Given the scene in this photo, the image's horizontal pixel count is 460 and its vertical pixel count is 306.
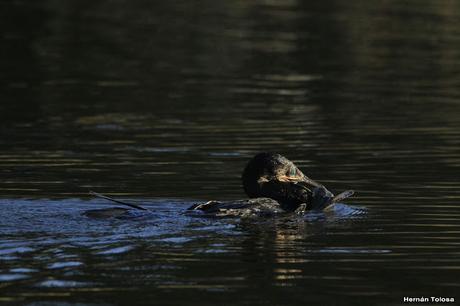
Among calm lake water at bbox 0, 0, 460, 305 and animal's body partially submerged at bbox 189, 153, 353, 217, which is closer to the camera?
calm lake water at bbox 0, 0, 460, 305

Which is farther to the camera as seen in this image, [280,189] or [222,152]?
[222,152]

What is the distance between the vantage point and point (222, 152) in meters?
15.7

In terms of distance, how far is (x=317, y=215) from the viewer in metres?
11.9

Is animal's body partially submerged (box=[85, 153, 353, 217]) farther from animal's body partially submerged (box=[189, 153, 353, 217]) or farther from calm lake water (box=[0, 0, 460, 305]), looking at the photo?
calm lake water (box=[0, 0, 460, 305])

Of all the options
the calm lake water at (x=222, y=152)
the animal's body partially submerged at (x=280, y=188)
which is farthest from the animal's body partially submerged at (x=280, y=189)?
the calm lake water at (x=222, y=152)

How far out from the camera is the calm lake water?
9359 mm

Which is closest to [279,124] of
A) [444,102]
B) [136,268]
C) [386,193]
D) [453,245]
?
[444,102]

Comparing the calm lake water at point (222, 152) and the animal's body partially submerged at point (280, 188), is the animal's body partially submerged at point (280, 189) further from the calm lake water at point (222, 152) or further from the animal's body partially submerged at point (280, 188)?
the calm lake water at point (222, 152)

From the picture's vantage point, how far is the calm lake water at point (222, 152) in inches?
368

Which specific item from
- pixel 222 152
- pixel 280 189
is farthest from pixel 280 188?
pixel 222 152

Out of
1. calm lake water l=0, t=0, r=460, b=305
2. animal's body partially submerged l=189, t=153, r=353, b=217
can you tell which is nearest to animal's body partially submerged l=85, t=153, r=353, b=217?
animal's body partially submerged l=189, t=153, r=353, b=217

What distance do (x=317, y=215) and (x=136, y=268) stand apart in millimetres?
2812

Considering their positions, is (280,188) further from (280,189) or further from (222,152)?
(222,152)

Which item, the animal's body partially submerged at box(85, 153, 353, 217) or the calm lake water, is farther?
the animal's body partially submerged at box(85, 153, 353, 217)
